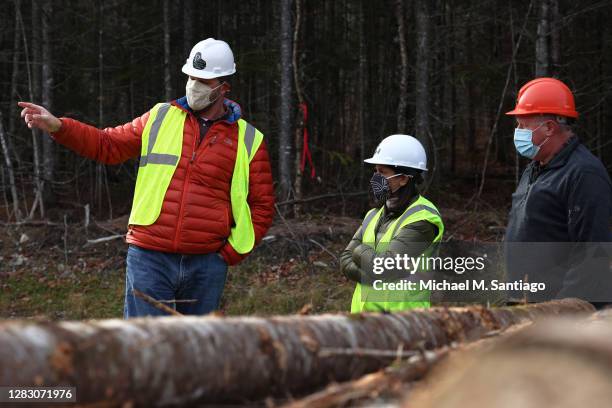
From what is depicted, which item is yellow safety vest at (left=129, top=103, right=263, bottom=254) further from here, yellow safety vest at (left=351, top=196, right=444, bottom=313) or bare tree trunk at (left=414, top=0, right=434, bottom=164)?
bare tree trunk at (left=414, top=0, right=434, bottom=164)

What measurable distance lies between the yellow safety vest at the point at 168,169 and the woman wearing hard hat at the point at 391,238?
2.70ft

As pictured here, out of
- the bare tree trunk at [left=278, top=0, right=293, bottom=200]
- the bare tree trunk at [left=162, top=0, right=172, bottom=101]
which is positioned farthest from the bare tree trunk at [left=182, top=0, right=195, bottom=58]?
the bare tree trunk at [left=278, top=0, right=293, bottom=200]

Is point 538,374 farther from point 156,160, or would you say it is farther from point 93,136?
point 93,136

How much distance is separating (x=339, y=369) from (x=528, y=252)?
2519 millimetres

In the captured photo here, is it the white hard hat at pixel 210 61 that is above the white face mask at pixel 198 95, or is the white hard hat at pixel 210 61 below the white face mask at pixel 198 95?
above

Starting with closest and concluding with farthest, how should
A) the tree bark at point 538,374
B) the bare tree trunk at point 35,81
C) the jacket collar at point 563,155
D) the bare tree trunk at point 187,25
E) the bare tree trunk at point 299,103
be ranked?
1. the tree bark at point 538,374
2. the jacket collar at point 563,155
3. the bare tree trunk at point 299,103
4. the bare tree trunk at point 35,81
5. the bare tree trunk at point 187,25

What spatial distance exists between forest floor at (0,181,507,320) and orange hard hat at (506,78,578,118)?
17.6 feet

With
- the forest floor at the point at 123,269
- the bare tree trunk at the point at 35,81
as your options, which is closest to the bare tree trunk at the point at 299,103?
the forest floor at the point at 123,269

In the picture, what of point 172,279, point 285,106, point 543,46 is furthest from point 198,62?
point 285,106

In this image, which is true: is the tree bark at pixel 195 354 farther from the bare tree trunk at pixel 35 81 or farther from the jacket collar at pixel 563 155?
the bare tree trunk at pixel 35 81

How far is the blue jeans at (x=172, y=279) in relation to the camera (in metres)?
5.28

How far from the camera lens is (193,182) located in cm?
541

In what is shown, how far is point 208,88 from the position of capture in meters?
5.61

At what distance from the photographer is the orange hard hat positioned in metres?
5.05
